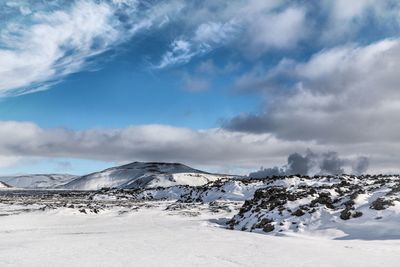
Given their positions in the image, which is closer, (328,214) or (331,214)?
(331,214)

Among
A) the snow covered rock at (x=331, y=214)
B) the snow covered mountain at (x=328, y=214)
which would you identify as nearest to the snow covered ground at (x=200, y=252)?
the snow covered mountain at (x=328, y=214)

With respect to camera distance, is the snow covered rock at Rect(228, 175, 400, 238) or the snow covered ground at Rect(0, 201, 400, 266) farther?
the snow covered rock at Rect(228, 175, 400, 238)

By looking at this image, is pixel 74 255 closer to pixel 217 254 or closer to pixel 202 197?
pixel 217 254

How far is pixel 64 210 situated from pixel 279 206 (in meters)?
24.2

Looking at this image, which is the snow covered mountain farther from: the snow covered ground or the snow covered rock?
the snow covered ground

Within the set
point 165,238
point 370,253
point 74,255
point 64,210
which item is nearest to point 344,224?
point 370,253

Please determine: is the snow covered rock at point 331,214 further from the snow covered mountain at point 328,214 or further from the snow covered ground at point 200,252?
the snow covered ground at point 200,252

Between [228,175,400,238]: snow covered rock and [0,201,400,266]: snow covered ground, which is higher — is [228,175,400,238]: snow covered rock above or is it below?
above

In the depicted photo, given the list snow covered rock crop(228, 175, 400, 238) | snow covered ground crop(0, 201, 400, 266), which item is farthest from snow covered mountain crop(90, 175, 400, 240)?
snow covered ground crop(0, 201, 400, 266)

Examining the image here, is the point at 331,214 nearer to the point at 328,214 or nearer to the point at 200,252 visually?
the point at 328,214

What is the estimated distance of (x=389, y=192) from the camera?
908 inches

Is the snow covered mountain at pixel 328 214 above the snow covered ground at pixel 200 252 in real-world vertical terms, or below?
above

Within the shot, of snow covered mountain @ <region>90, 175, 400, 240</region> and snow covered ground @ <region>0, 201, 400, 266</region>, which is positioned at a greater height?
snow covered mountain @ <region>90, 175, 400, 240</region>

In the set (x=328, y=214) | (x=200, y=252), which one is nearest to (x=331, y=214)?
(x=328, y=214)
